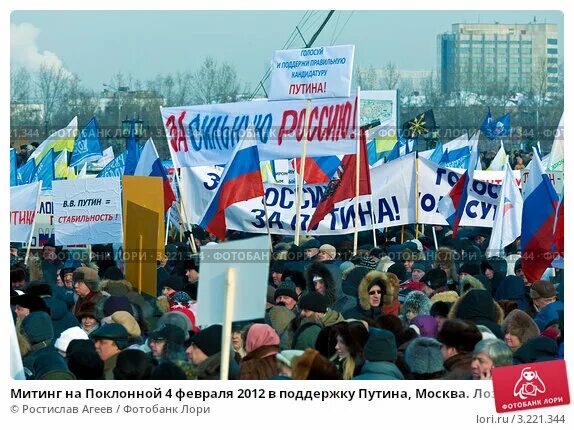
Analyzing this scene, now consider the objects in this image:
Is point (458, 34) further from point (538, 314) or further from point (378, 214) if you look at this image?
point (538, 314)

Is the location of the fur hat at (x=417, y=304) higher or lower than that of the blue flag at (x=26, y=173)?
lower

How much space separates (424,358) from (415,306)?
1.97m

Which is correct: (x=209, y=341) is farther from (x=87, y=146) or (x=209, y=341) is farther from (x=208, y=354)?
(x=87, y=146)

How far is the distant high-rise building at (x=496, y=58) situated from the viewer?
66.8 meters

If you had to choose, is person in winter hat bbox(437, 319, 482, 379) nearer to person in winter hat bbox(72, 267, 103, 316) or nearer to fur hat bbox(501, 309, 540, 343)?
fur hat bbox(501, 309, 540, 343)

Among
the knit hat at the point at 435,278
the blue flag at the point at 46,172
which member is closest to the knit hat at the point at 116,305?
the knit hat at the point at 435,278

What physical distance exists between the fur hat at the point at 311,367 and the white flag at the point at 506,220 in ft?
21.7

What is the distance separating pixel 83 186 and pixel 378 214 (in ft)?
11.9

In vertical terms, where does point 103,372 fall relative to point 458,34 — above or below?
below

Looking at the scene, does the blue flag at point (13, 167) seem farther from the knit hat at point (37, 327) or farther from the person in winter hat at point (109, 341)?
the person in winter hat at point (109, 341)

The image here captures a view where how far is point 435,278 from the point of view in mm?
10922
